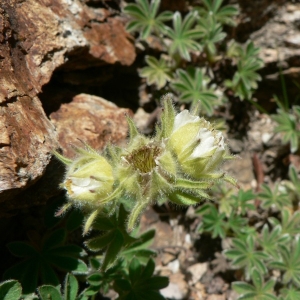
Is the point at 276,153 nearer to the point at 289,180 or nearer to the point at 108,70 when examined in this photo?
the point at 289,180

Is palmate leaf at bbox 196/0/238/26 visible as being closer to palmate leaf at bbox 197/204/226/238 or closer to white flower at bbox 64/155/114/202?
palmate leaf at bbox 197/204/226/238

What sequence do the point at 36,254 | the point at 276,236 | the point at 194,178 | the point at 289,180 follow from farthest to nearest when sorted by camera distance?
the point at 289,180, the point at 276,236, the point at 36,254, the point at 194,178

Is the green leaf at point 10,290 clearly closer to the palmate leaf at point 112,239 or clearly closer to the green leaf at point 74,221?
the palmate leaf at point 112,239

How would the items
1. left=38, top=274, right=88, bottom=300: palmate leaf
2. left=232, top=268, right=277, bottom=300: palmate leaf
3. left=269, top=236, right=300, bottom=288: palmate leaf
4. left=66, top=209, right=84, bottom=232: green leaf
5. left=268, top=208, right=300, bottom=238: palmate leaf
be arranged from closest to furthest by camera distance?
1. left=38, top=274, right=88, bottom=300: palmate leaf
2. left=66, top=209, right=84, bottom=232: green leaf
3. left=232, top=268, right=277, bottom=300: palmate leaf
4. left=269, top=236, right=300, bottom=288: palmate leaf
5. left=268, top=208, right=300, bottom=238: palmate leaf

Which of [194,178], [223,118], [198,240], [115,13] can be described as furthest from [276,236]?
[115,13]

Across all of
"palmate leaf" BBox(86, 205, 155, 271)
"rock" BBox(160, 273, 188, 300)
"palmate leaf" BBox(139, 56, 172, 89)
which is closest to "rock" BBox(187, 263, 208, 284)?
"rock" BBox(160, 273, 188, 300)
